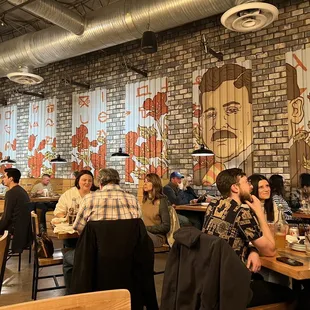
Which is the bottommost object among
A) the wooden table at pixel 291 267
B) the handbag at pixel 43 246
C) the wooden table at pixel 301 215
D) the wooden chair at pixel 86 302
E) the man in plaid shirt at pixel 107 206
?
the handbag at pixel 43 246

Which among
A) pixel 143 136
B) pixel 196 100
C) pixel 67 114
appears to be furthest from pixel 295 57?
pixel 67 114

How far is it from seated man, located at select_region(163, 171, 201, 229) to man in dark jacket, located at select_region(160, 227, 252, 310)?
3747mm

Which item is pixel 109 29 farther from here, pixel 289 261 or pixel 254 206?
pixel 289 261

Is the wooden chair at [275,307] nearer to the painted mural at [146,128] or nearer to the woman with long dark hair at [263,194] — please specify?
the woman with long dark hair at [263,194]

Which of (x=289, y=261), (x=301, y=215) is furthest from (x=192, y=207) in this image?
(x=289, y=261)

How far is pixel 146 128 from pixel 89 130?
5.84ft

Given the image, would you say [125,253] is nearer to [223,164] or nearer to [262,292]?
[262,292]

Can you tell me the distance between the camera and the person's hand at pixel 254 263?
7.25 feet

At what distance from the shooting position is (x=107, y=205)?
9.82 feet

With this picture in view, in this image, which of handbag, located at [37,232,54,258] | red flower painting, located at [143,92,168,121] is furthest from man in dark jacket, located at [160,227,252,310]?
red flower painting, located at [143,92,168,121]

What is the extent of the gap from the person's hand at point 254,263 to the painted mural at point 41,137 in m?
8.01

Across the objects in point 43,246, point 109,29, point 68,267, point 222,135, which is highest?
point 109,29

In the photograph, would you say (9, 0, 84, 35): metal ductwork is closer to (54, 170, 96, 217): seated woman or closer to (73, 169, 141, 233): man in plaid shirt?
(54, 170, 96, 217): seated woman

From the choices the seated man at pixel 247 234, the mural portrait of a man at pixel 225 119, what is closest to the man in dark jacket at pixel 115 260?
the seated man at pixel 247 234
